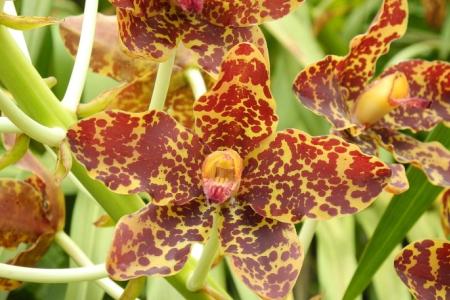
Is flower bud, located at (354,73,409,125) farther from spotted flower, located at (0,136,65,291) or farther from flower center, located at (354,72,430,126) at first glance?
spotted flower, located at (0,136,65,291)

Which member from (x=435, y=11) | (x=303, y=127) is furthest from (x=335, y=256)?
(x=435, y=11)

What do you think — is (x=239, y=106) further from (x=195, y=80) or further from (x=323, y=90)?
(x=195, y=80)

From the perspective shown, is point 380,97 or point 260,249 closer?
point 260,249

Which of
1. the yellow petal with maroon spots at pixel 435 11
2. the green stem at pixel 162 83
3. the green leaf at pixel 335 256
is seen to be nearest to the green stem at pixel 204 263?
the green stem at pixel 162 83

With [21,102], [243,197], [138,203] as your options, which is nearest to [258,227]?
[243,197]

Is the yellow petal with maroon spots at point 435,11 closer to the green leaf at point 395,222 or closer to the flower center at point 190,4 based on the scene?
the green leaf at point 395,222

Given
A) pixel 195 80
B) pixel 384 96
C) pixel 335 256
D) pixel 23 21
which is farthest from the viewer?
pixel 335 256
